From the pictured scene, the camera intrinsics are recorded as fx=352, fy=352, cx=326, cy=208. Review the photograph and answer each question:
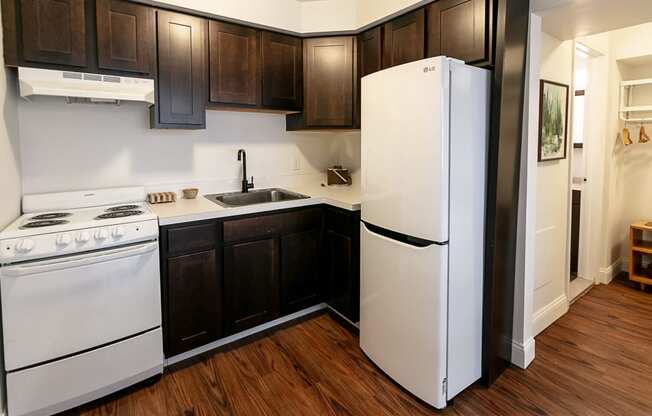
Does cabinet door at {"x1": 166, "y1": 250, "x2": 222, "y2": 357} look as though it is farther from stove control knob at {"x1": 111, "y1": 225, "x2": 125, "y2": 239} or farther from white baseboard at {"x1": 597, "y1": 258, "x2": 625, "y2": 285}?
white baseboard at {"x1": 597, "y1": 258, "x2": 625, "y2": 285}

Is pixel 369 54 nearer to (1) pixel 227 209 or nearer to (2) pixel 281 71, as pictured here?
(2) pixel 281 71

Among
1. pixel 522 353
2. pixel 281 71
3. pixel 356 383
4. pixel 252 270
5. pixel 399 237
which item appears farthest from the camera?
pixel 281 71

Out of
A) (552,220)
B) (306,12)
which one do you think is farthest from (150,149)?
(552,220)

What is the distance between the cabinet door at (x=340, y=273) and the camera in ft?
8.25

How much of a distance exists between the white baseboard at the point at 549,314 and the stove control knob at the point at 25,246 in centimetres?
301

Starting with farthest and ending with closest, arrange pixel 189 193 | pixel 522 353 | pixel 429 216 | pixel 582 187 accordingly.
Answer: pixel 582 187 → pixel 189 193 → pixel 522 353 → pixel 429 216

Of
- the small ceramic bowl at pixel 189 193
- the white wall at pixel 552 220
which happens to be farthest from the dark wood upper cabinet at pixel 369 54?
the small ceramic bowl at pixel 189 193

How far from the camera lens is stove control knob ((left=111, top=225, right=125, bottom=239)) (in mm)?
1809

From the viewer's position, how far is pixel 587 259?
132 inches

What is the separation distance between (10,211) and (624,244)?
5115 mm

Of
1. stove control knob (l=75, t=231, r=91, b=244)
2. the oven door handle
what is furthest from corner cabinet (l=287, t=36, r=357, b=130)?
stove control knob (l=75, t=231, r=91, b=244)

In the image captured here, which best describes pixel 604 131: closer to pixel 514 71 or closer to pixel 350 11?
pixel 514 71

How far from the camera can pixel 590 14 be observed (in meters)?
1.97

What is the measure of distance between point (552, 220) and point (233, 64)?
2611 millimetres
